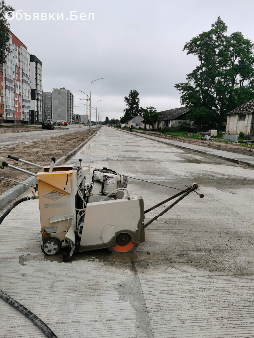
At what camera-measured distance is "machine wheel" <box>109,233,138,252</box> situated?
3.40 m

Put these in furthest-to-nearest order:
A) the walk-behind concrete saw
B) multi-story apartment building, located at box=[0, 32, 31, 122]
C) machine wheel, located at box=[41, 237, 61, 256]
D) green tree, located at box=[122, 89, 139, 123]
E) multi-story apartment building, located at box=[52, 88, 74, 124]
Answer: multi-story apartment building, located at box=[52, 88, 74, 124], green tree, located at box=[122, 89, 139, 123], multi-story apartment building, located at box=[0, 32, 31, 122], machine wheel, located at box=[41, 237, 61, 256], the walk-behind concrete saw

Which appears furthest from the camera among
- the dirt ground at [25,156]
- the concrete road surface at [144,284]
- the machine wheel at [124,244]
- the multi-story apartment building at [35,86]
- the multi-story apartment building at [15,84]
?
the multi-story apartment building at [35,86]

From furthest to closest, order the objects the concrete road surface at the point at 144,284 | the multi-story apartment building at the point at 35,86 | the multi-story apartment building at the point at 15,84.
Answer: the multi-story apartment building at the point at 35,86, the multi-story apartment building at the point at 15,84, the concrete road surface at the point at 144,284

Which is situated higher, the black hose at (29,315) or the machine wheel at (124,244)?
the machine wheel at (124,244)

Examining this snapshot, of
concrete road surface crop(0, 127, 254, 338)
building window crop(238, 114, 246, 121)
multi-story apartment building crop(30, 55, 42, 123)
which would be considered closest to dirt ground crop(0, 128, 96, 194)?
concrete road surface crop(0, 127, 254, 338)

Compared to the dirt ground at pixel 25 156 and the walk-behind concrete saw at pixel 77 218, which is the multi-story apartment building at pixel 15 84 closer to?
the dirt ground at pixel 25 156

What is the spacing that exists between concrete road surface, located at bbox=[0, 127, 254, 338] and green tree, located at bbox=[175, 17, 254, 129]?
43.9 metres

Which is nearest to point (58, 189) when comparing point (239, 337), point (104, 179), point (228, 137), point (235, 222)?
point (104, 179)

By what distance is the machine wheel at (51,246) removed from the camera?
3.29 metres

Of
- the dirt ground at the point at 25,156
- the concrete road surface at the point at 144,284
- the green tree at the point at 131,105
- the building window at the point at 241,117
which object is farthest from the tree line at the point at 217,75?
the green tree at the point at 131,105

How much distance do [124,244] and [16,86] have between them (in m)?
92.1

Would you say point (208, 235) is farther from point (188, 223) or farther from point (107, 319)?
point (107, 319)

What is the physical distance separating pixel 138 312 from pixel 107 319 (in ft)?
0.90

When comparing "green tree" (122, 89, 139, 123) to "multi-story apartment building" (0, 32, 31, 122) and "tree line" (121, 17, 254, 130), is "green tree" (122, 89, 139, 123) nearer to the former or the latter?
"multi-story apartment building" (0, 32, 31, 122)
